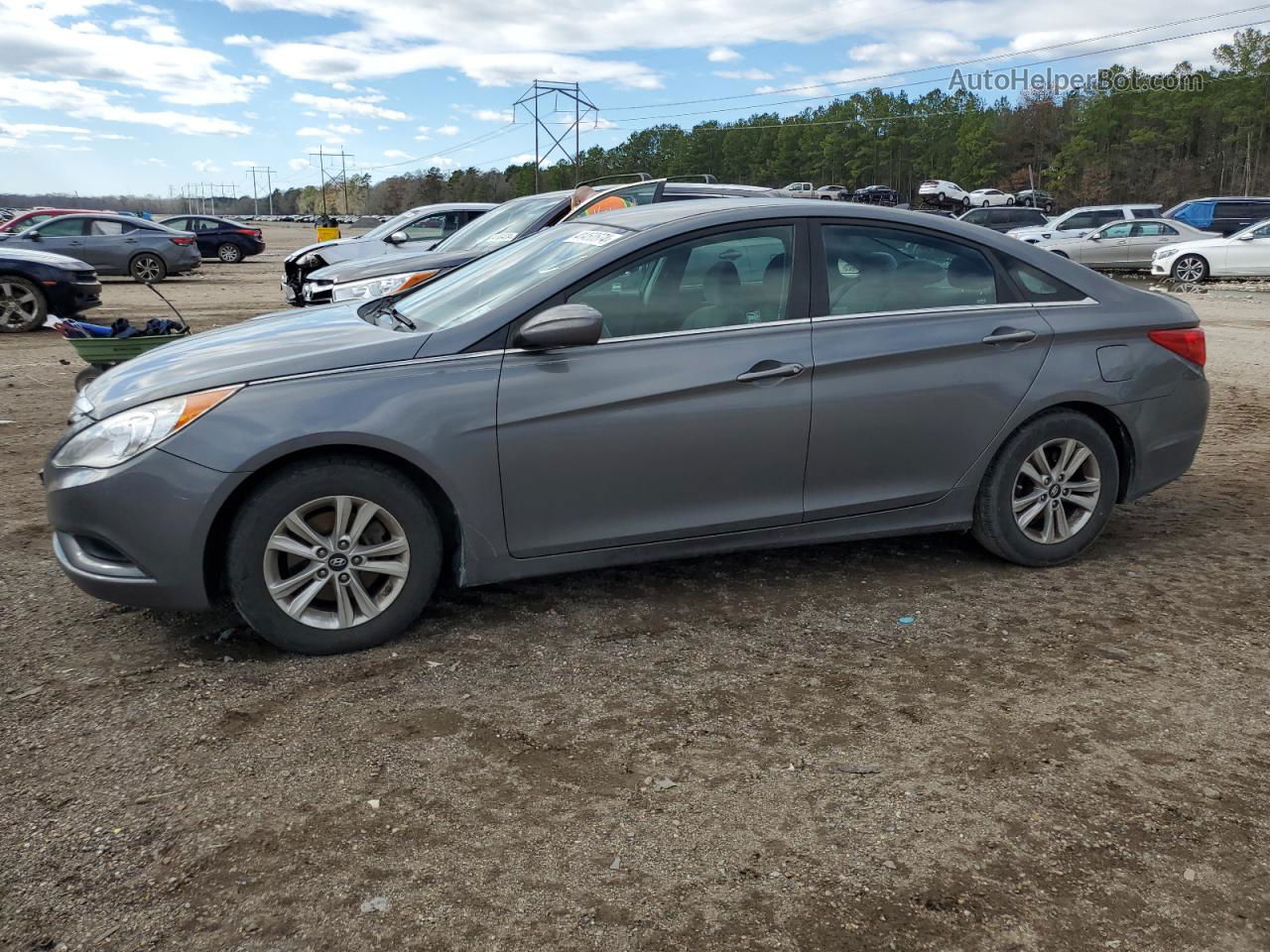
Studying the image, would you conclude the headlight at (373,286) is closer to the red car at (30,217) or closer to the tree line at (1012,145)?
the red car at (30,217)

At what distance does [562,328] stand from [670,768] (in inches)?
65.0

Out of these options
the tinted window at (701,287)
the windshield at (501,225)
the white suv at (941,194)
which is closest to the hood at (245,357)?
the tinted window at (701,287)

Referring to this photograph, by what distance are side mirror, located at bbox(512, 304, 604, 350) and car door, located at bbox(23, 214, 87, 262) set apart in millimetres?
20799

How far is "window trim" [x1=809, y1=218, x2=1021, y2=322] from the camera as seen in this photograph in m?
4.55

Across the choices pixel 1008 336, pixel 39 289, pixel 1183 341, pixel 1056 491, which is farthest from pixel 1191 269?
pixel 39 289

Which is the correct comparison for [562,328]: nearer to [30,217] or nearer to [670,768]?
[670,768]

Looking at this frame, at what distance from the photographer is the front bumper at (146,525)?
3.71 metres

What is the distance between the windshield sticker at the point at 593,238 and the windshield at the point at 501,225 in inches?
240

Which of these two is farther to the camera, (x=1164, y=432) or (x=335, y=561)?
(x=1164, y=432)

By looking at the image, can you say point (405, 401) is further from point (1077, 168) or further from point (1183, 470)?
point (1077, 168)

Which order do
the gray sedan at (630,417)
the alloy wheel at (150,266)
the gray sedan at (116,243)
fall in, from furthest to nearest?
the alloy wheel at (150,266), the gray sedan at (116,243), the gray sedan at (630,417)

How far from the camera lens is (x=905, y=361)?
4.59 metres

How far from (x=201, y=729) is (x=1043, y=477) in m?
3.63

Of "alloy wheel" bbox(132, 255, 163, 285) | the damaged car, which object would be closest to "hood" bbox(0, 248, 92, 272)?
the damaged car
